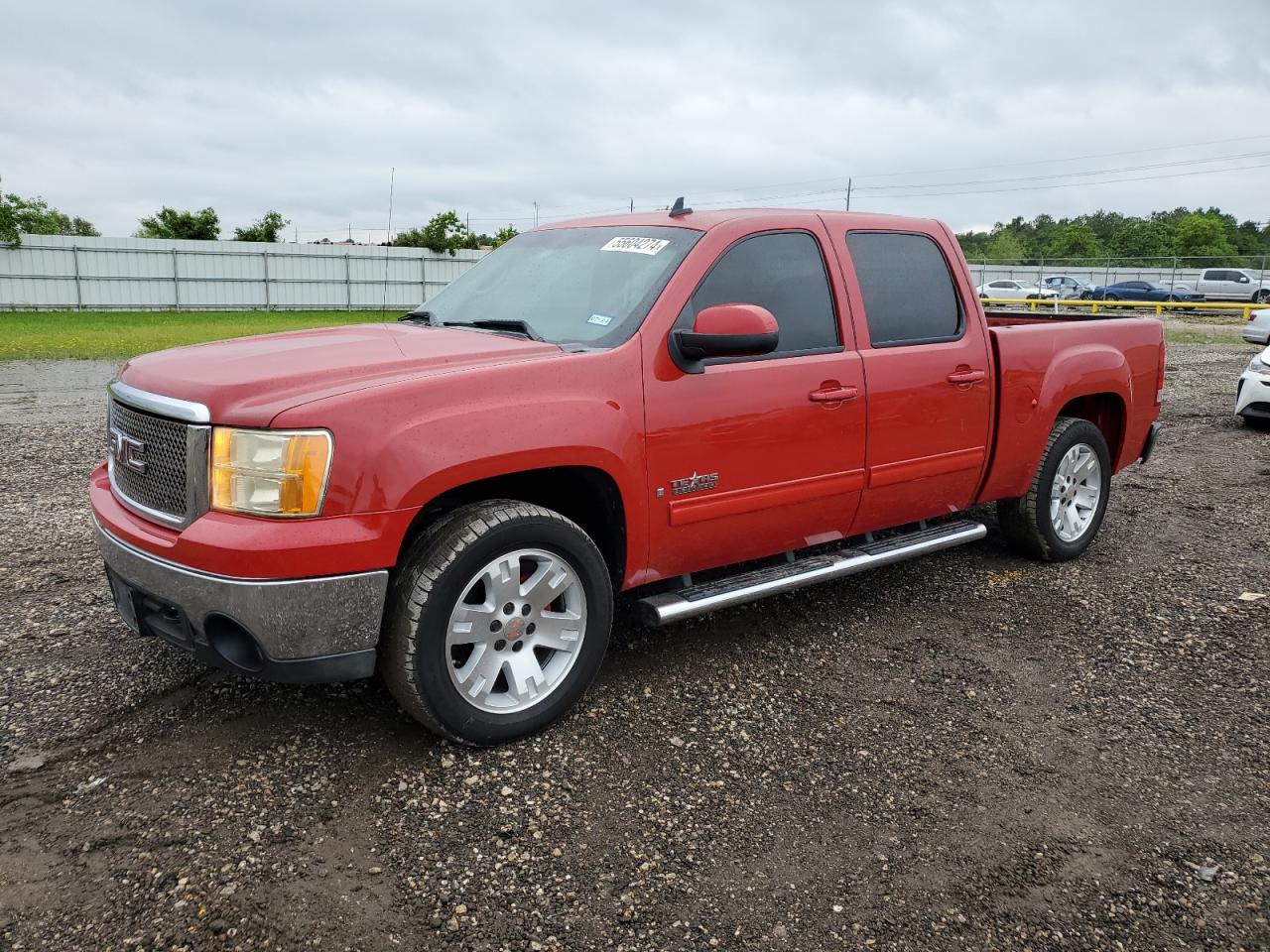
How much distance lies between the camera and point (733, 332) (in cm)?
360

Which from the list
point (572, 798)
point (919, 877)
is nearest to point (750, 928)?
point (919, 877)

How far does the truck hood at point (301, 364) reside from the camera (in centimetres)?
309

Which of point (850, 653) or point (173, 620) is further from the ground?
point (173, 620)

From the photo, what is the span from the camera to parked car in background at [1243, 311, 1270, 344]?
2023 cm

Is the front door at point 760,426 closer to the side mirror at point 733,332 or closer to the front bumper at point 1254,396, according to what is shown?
the side mirror at point 733,332

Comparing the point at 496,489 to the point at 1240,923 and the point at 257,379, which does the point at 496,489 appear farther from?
the point at 1240,923

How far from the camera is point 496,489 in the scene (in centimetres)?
362

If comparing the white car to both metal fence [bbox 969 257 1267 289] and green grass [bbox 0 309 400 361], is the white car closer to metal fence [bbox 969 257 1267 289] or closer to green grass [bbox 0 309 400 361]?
green grass [bbox 0 309 400 361]

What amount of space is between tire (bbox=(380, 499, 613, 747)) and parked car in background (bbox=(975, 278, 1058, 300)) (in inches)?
1464

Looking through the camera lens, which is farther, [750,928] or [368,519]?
[368,519]

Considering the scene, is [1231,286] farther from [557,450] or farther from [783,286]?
[557,450]

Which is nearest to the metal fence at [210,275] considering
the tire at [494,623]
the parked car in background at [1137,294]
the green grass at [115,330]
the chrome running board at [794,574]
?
the green grass at [115,330]

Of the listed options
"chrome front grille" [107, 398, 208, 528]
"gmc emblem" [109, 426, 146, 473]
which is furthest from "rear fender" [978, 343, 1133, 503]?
"gmc emblem" [109, 426, 146, 473]

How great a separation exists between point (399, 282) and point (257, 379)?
1377 inches
